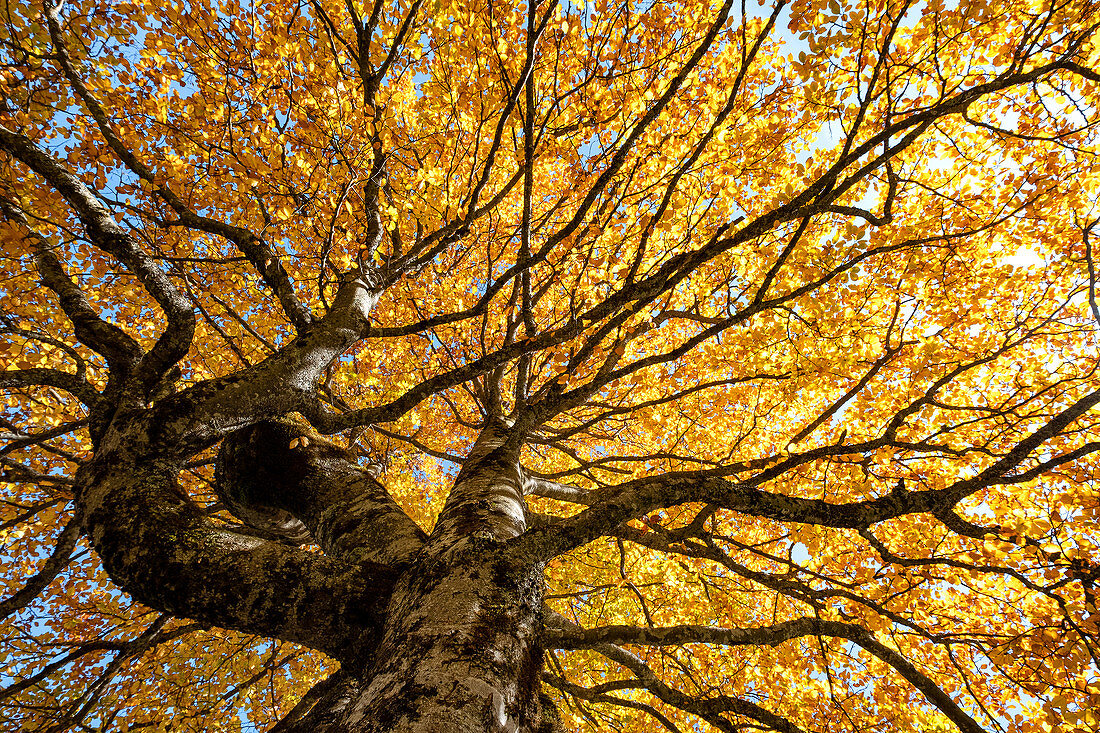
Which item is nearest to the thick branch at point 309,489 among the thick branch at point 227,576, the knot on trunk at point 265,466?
the knot on trunk at point 265,466

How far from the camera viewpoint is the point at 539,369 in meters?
7.14

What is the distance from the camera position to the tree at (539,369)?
7.52 feet

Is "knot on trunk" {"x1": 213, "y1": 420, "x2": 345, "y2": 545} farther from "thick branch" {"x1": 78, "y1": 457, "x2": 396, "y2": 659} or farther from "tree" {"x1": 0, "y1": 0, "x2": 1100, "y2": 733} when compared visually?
"thick branch" {"x1": 78, "y1": 457, "x2": 396, "y2": 659}

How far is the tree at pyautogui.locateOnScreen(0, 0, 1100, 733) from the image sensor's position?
2293 millimetres

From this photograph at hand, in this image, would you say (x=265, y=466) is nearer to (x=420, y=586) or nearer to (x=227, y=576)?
(x=227, y=576)

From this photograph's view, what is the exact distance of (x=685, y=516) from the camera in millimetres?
6574

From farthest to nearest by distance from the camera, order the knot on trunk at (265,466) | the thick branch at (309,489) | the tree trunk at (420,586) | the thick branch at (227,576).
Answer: the knot on trunk at (265,466) → the thick branch at (309,489) → the thick branch at (227,576) → the tree trunk at (420,586)

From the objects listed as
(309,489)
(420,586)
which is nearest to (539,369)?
(309,489)

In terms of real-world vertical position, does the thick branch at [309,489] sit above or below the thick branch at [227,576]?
above

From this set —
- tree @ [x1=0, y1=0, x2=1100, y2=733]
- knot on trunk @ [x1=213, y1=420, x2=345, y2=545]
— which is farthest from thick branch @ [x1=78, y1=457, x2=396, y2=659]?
knot on trunk @ [x1=213, y1=420, x2=345, y2=545]

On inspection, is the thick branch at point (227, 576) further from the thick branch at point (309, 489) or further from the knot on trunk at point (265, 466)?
the knot on trunk at point (265, 466)

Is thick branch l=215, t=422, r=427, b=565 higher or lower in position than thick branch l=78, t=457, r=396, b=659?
higher

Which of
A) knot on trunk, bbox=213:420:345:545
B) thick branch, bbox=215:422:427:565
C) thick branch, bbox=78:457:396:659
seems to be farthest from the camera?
knot on trunk, bbox=213:420:345:545

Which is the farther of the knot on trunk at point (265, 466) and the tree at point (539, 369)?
the knot on trunk at point (265, 466)
